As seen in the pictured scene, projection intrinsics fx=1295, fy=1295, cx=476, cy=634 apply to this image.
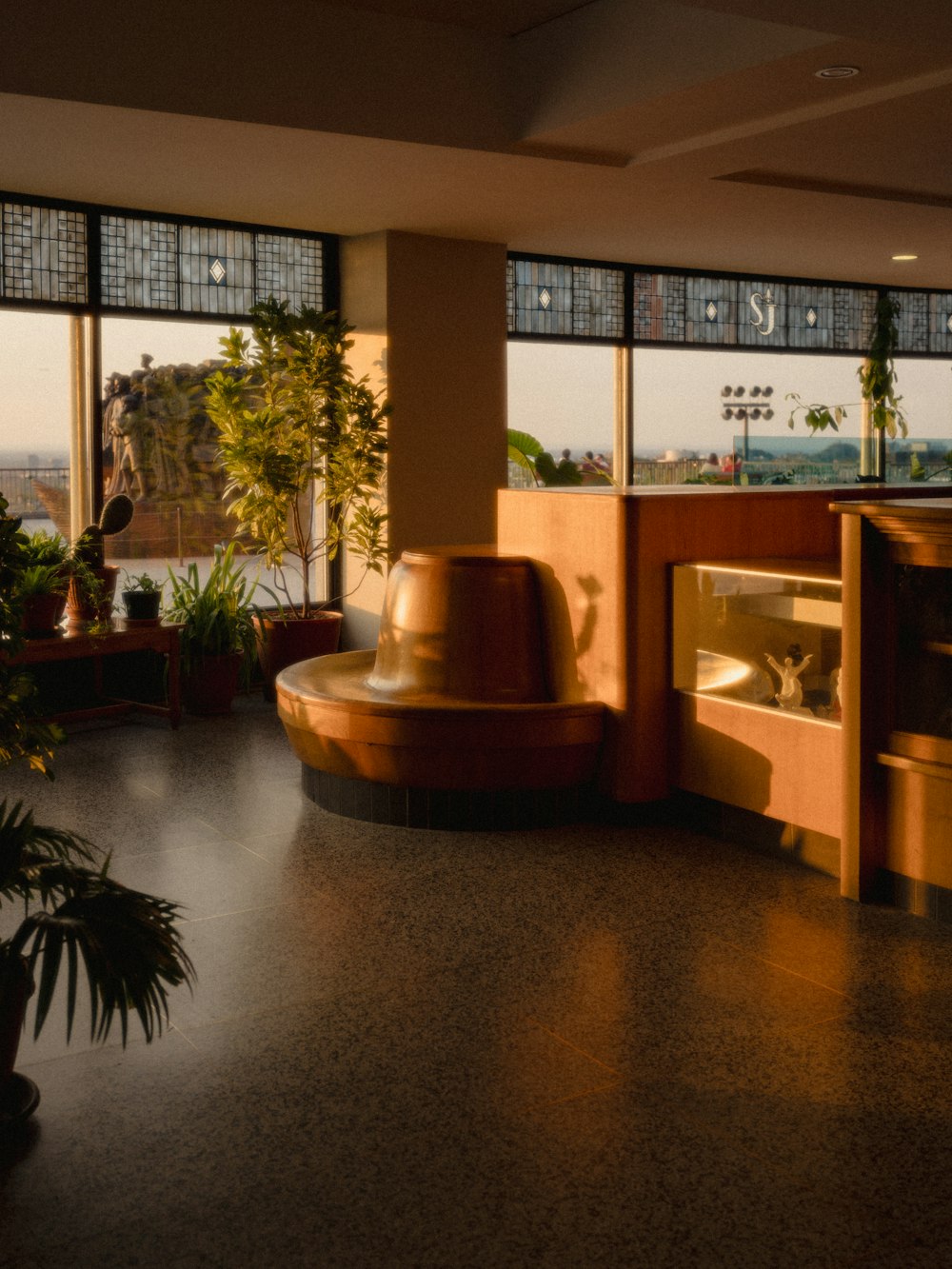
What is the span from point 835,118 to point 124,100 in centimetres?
302

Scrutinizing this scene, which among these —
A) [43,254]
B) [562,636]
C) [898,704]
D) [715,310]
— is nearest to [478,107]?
[562,636]

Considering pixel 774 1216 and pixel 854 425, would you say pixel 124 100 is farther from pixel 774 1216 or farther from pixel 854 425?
pixel 854 425

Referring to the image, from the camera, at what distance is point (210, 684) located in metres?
7.28

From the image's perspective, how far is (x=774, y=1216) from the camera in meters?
2.37

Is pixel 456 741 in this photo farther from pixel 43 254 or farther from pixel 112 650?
pixel 43 254

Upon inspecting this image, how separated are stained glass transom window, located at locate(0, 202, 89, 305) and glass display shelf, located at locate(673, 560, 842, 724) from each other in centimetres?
425

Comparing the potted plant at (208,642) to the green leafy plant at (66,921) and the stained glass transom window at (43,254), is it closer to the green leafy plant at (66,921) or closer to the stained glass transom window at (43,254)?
the stained glass transom window at (43,254)

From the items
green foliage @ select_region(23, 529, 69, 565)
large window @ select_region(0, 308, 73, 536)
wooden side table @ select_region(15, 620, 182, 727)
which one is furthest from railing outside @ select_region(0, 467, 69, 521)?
wooden side table @ select_region(15, 620, 182, 727)

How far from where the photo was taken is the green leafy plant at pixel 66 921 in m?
2.40

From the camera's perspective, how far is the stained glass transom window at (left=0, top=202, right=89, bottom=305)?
702 cm

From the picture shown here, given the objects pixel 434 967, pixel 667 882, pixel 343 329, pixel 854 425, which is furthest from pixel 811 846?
pixel 854 425

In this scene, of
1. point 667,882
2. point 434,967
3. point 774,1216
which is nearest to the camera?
point 774,1216

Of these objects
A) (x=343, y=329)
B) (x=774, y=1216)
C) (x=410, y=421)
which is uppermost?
(x=343, y=329)

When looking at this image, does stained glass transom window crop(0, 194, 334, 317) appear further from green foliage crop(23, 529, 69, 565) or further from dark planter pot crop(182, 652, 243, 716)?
dark planter pot crop(182, 652, 243, 716)
